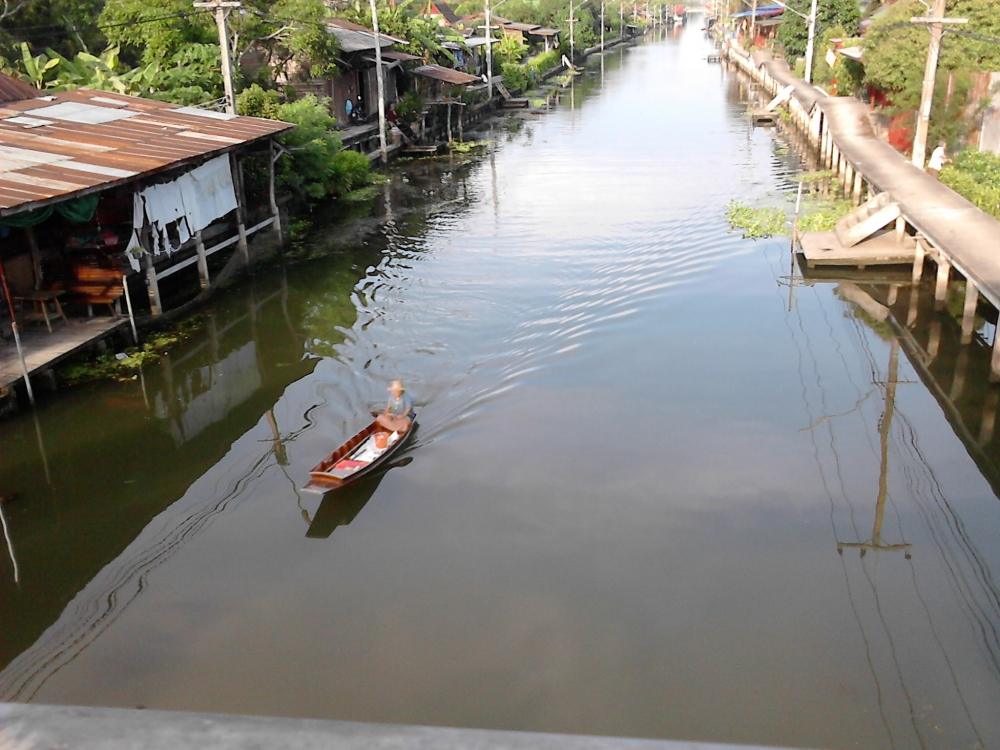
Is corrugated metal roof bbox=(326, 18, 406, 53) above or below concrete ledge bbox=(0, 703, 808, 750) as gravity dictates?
above

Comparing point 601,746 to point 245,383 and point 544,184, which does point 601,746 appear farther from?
point 544,184

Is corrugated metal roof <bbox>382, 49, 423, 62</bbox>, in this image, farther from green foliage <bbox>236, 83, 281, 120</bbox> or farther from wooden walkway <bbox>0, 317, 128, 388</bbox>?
wooden walkway <bbox>0, 317, 128, 388</bbox>

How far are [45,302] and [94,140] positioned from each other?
3.96m

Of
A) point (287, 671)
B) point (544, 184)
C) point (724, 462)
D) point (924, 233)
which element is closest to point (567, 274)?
point (924, 233)

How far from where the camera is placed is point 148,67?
28.6 metres

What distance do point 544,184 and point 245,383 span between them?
20.3 m

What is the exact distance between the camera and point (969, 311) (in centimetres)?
1683

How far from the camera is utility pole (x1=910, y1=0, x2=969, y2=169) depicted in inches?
950

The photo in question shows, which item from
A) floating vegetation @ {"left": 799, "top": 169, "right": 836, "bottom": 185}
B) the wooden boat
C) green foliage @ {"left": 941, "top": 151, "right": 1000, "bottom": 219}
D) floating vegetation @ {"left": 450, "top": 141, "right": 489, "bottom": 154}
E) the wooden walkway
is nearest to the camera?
the wooden boat

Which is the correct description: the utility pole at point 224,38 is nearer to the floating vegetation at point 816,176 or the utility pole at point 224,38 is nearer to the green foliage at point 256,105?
the green foliage at point 256,105

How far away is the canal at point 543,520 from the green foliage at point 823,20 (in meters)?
43.3

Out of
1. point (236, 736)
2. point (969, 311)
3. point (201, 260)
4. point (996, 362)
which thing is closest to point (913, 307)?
point (969, 311)

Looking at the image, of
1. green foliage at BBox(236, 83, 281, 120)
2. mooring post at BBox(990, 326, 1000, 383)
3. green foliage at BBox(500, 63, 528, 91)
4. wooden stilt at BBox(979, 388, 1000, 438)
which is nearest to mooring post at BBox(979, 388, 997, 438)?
wooden stilt at BBox(979, 388, 1000, 438)

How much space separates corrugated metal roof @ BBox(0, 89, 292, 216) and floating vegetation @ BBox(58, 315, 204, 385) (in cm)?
338
